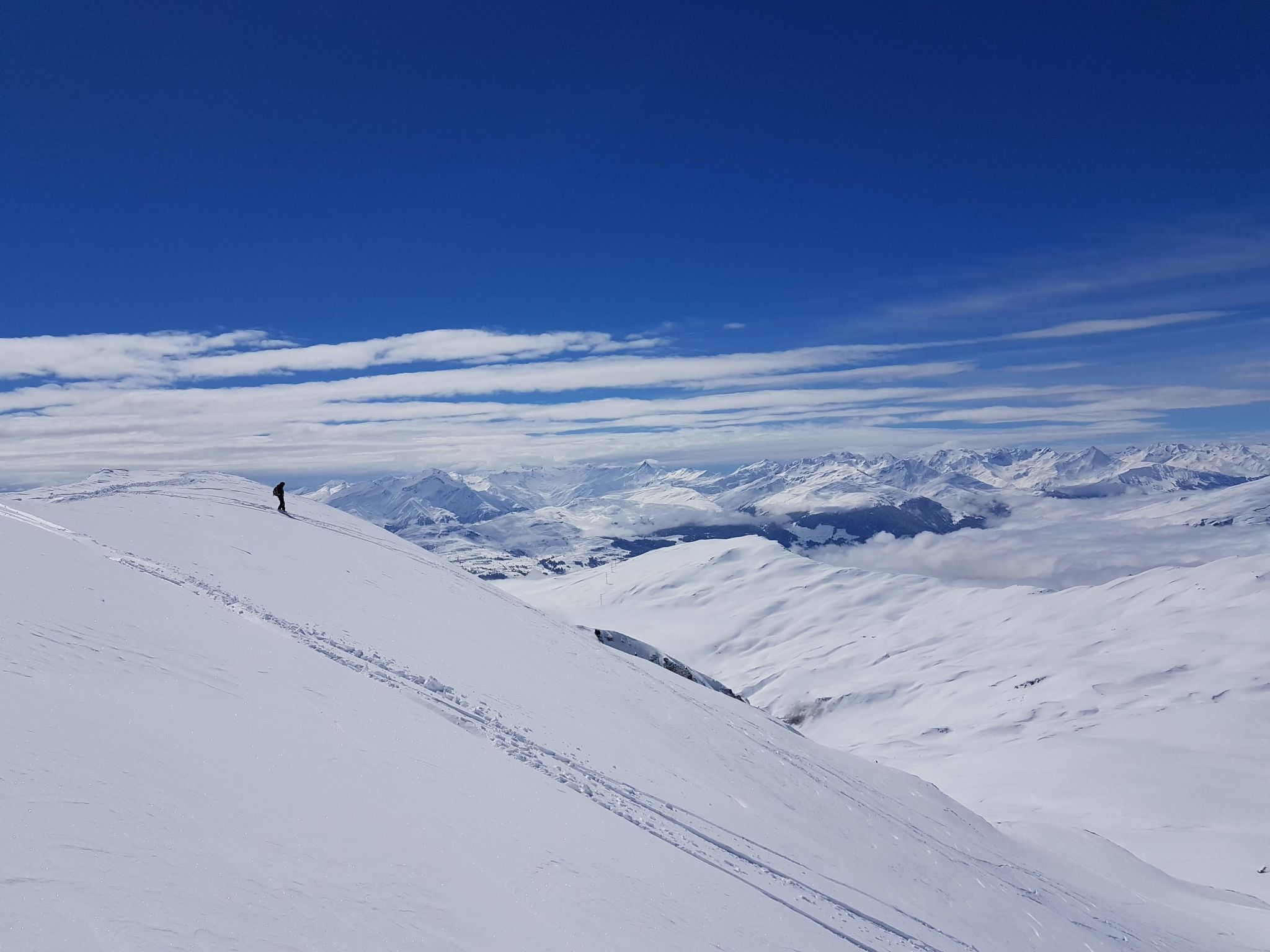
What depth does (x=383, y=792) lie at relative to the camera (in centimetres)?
986

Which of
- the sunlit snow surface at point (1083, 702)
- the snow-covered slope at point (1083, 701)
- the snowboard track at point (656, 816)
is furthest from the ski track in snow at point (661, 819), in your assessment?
the snow-covered slope at point (1083, 701)

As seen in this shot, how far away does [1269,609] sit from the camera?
470 ft

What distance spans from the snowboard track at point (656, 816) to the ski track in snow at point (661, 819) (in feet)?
0.08

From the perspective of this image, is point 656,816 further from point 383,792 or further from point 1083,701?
point 1083,701

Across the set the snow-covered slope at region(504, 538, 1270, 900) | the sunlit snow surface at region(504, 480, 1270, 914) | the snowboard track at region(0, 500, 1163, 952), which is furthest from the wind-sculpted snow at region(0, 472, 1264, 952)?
the snow-covered slope at region(504, 538, 1270, 900)

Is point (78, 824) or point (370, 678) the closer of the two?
point (78, 824)

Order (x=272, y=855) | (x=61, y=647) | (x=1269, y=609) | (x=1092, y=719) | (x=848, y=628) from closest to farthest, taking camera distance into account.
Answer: (x=272, y=855) < (x=61, y=647) < (x=1092, y=719) < (x=1269, y=609) < (x=848, y=628)

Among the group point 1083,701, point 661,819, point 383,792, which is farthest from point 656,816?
point 1083,701

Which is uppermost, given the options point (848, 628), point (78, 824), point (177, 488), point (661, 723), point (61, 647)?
point (177, 488)

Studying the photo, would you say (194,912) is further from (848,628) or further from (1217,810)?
(848,628)

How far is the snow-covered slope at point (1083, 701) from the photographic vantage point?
70.4 m

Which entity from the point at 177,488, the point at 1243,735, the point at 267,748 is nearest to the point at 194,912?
the point at 267,748

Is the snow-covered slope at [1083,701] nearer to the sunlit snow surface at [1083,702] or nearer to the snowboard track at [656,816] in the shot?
the sunlit snow surface at [1083,702]

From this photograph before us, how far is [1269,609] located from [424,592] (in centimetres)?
18229
